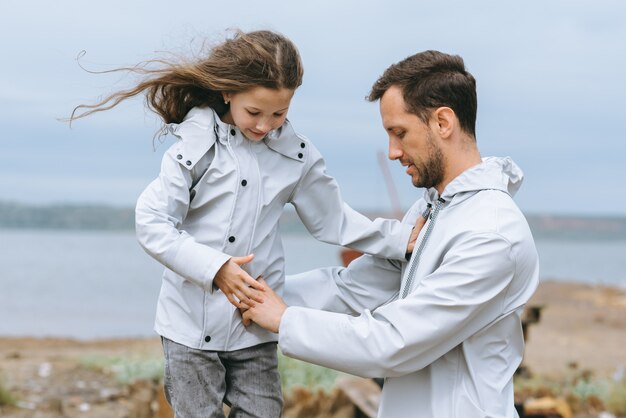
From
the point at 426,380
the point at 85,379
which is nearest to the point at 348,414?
the point at 426,380

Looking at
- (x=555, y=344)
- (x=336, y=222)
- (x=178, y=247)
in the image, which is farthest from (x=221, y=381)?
(x=555, y=344)

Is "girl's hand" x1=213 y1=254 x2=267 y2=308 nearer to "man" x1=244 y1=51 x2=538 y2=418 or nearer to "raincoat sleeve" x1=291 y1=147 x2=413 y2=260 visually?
"man" x1=244 y1=51 x2=538 y2=418

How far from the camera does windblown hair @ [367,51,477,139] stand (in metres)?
2.85

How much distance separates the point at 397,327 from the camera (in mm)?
2738

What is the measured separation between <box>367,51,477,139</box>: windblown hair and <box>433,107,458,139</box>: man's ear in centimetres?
2

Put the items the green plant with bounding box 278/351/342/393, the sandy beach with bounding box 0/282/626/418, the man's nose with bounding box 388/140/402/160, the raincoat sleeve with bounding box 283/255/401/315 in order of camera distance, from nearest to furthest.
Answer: the man's nose with bounding box 388/140/402/160 < the raincoat sleeve with bounding box 283/255/401/315 < the green plant with bounding box 278/351/342/393 < the sandy beach with bounding box 0/282/626/418

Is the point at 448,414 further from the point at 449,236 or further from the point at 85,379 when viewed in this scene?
the point at 85,379

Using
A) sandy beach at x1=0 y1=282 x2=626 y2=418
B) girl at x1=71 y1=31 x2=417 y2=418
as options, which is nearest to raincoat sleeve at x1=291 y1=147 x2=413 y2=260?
girl at x1=71 y1=31 x2=417 y2=418

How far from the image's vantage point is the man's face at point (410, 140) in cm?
287

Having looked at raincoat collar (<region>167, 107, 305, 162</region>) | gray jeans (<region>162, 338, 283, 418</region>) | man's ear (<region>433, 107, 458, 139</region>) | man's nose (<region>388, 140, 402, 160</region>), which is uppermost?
man's ear (<region>433, 107, 458, 139</region>)

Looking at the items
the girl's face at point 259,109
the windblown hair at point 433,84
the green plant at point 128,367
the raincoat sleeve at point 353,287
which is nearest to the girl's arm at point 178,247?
the girl's face at point 259,109

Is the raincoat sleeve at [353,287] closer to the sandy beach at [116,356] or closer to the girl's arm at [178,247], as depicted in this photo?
the girl's arm at [178,247]

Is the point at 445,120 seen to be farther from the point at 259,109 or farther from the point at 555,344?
the point at 555,344

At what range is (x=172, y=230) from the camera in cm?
285
